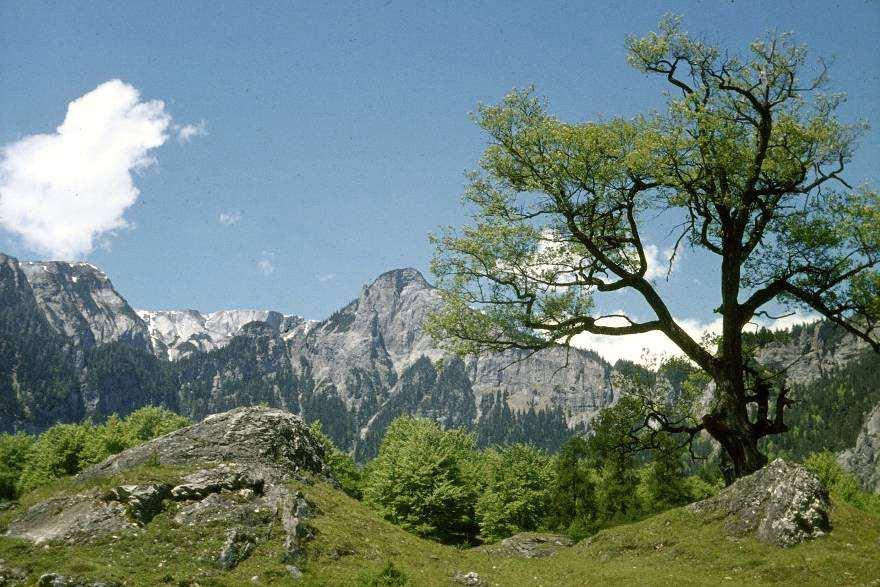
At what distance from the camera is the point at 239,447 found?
2688 cm

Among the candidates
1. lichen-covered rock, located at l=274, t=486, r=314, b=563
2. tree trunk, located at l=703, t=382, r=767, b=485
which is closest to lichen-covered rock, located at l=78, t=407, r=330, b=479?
lichen-covered rock, located at l=274, t=486, r=314, b=563

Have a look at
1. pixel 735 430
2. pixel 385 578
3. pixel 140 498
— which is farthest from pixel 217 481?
pixel 735 430

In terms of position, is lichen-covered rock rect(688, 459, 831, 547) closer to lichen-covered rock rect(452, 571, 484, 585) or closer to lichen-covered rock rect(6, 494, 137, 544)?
lichen-covered rock rect(452, 571, 484, 585)

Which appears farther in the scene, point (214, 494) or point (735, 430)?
point (735, 430)

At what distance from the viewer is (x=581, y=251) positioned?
2564cm

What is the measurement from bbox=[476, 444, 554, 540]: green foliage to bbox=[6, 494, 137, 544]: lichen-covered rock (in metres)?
43.7

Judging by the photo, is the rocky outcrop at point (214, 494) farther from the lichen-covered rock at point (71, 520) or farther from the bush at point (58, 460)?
the bush at point (58, 460)

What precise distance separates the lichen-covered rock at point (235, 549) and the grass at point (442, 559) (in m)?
0.24

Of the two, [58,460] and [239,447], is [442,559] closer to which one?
[239,447]

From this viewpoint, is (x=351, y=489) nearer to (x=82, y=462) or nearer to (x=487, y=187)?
(x=82, y=462)

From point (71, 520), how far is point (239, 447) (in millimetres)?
8035

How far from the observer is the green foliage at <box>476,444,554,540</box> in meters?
59.3

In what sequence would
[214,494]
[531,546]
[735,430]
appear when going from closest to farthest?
[214,494]
[735,430]
[531,546]

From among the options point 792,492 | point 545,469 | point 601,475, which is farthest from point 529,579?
point 545,469
